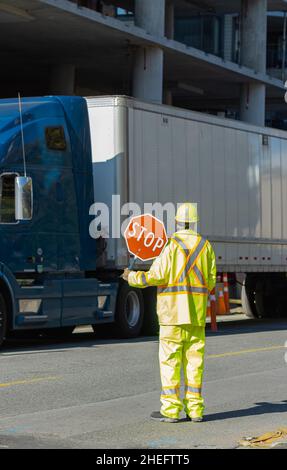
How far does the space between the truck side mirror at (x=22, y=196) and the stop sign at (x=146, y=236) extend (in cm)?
208

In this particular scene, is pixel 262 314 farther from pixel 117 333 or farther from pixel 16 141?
pixel 16 141

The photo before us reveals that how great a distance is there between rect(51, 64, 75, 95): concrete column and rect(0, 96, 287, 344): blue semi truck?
51.4 feet

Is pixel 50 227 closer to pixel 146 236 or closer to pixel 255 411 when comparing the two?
pixel 146 236

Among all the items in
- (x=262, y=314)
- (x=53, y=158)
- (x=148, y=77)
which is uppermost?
(x=148, y=77)

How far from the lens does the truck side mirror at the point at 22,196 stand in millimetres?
16578

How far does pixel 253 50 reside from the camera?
139 feet

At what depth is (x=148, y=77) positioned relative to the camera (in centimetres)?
3550

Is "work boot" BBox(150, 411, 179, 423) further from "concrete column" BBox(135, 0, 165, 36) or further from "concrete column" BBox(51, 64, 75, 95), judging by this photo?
"concrete column" BBox(51, 64, 75, 95)

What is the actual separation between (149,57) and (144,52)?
27cm

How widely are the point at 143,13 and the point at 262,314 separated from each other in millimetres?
12352

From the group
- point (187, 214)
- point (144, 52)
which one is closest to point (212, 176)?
point (187, 214)

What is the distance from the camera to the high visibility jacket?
999cm

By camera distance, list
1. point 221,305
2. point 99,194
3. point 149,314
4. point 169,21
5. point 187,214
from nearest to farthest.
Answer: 1. point 187,214
2. point 99,194
3. point 149,314
4. point 221,305
5. point 169,21
